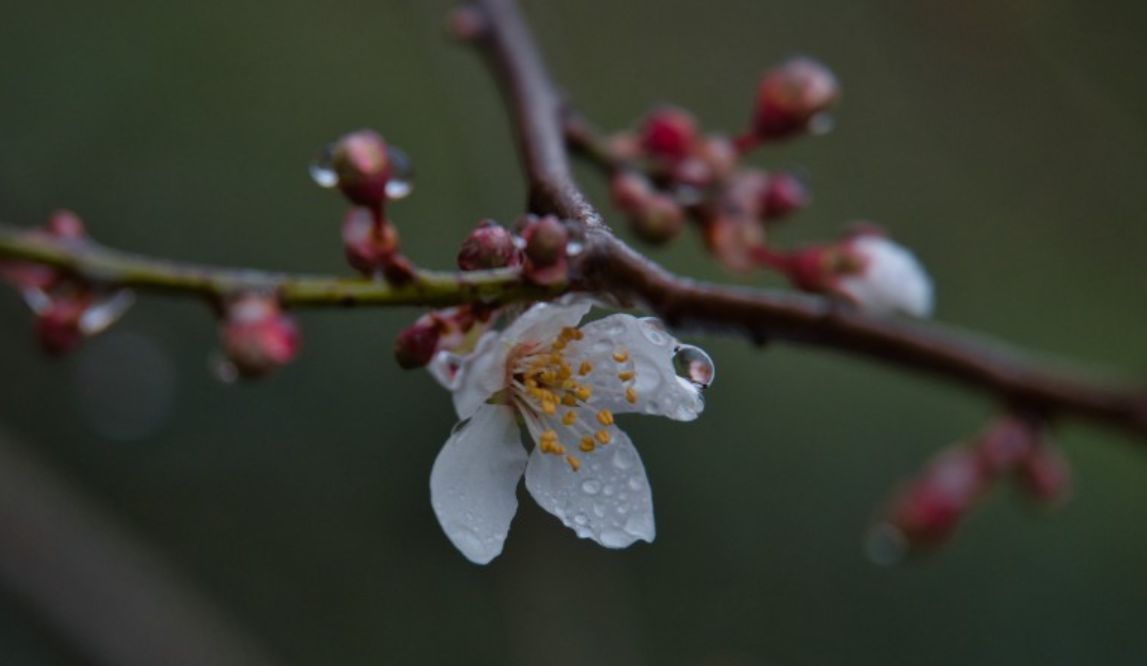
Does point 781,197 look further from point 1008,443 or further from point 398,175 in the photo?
point 1008,443

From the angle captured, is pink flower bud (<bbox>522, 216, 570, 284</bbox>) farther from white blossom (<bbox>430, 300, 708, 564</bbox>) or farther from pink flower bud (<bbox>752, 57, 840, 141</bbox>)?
pink flower bud (<bbox>752, 57, 840, 141</bbox>)

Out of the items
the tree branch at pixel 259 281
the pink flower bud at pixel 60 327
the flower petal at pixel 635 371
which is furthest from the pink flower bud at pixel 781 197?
the pink flower bud at pixel 60 327

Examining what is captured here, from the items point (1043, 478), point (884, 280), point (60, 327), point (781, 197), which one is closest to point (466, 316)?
point (60, 327)

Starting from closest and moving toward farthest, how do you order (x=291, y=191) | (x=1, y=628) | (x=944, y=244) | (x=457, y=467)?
(x=457, y=467)
(x=1, y=628)
(x=291, y=191)
(x=944, y=244)

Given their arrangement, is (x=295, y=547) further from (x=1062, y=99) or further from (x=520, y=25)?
(x=1062, y=99)

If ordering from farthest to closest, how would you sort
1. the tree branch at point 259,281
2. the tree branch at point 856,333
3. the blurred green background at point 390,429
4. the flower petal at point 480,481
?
the blurred green background at point 390,429, the flower petal at point 480,481, the tree branch at point 259,281, the tree branch at point 856,333

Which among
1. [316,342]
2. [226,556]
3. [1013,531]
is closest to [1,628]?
[226,556]

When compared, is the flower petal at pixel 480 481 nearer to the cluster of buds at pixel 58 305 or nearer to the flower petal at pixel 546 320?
→ the flower petal at pixel 546 320
